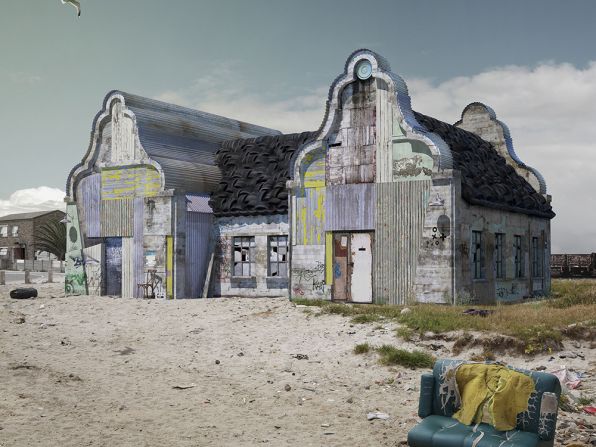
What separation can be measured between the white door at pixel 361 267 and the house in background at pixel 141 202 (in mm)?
6451

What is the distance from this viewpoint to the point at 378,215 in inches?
760

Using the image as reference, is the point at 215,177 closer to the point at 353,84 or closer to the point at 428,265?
the point at 353,84

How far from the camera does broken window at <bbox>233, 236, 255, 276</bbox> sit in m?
23.1

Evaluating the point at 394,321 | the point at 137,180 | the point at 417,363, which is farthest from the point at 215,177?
the point at 417,363

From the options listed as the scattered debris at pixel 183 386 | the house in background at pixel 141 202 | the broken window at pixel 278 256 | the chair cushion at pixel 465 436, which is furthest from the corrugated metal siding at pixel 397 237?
the chair cushion at pixel 465 436

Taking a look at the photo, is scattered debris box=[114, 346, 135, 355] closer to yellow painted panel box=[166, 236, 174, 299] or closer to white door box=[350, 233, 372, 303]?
white door box=[350, 233, 372, 303]

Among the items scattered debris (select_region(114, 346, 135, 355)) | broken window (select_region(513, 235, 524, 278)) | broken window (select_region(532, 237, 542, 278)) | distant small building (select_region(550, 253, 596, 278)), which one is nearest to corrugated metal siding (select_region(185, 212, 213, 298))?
scattered debris (select_region(114, 346, 135, 355))

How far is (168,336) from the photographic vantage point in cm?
1538

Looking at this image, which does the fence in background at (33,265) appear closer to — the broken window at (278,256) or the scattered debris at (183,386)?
the broken window at (278,256)

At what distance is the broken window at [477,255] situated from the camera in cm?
1923

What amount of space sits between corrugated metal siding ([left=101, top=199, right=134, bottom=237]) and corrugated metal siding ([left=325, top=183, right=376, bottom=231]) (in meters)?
8.07

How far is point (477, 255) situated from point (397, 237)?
102 inches

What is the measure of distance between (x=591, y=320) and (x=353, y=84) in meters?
9.85

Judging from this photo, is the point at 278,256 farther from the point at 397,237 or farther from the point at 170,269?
the point at 397,237
